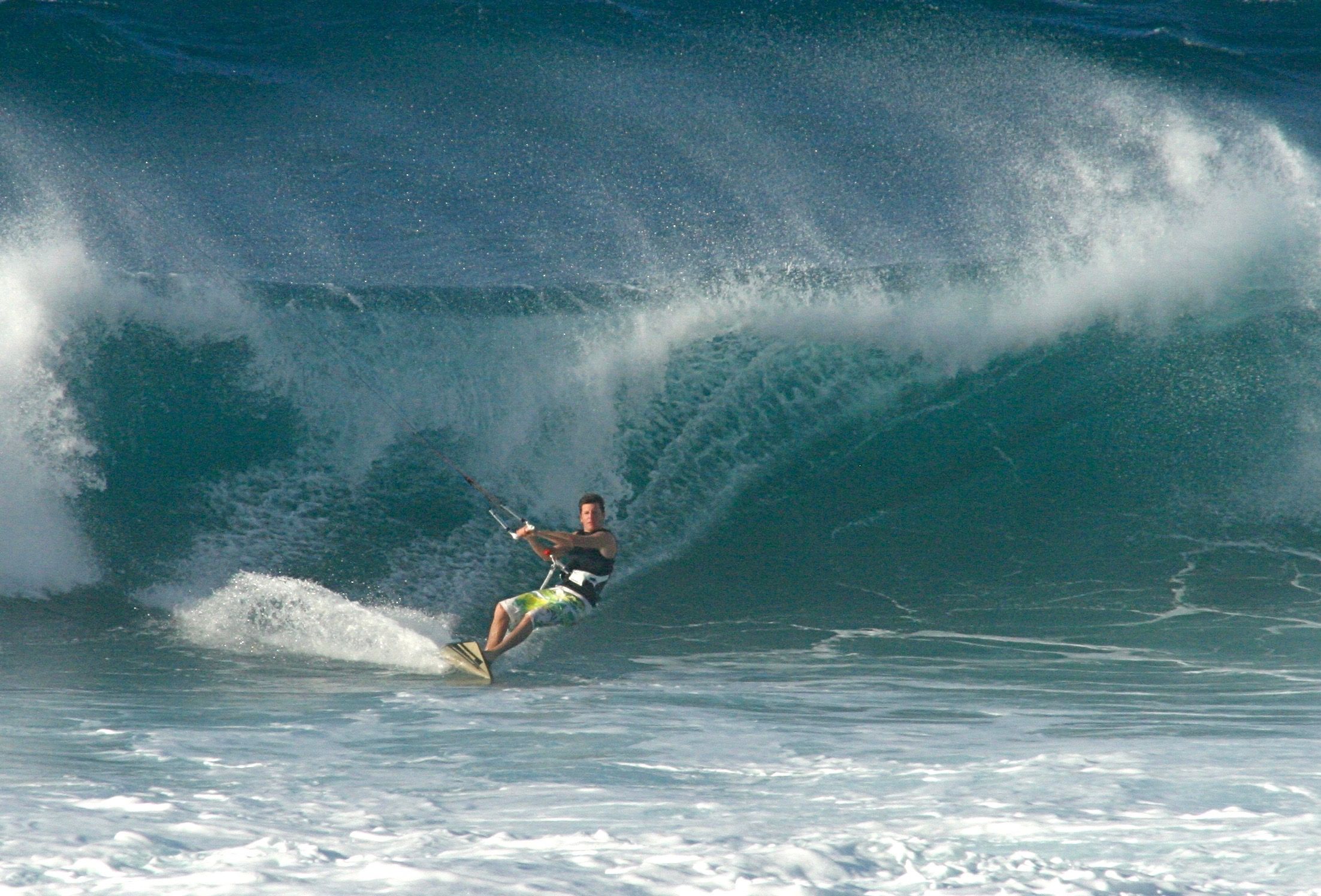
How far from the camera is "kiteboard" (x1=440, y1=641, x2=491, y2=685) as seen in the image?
21.7 ft

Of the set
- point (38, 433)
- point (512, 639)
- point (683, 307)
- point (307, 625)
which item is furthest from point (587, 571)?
point (38, 433)

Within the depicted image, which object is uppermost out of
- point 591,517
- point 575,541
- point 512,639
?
point 591,517

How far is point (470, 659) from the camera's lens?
6.68 m

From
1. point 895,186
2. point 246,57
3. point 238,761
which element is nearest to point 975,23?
point 895,186

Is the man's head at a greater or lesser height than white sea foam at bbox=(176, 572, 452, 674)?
greater

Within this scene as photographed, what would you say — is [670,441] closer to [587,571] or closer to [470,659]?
[587,571]

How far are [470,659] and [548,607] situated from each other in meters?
0.57

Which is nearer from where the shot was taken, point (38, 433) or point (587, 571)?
point (587, 571)

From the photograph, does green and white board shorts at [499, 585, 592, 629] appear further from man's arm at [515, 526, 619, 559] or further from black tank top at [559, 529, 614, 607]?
man's arm at [515, 526, 619, 559]

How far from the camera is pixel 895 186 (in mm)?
13648

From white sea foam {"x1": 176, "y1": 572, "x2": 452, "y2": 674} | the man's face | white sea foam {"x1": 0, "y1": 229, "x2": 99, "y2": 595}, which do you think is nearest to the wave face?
white sea foam {"x1": 0, "y1": 229, "x2": 99, "y2": 595}

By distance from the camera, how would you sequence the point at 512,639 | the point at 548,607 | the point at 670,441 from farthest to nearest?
the point at 670,441 < the point at 548,607 < the point at 512,639

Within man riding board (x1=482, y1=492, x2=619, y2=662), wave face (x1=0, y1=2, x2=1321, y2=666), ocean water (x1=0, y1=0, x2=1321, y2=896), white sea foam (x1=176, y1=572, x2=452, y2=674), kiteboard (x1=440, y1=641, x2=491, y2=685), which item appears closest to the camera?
ocean water (x1=0, y1=0, x2=1321, y2=896)

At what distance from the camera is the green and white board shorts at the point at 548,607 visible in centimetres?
696
